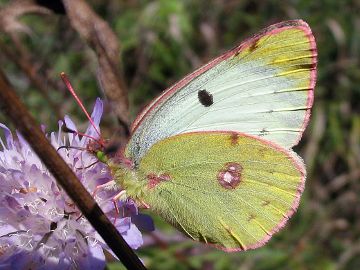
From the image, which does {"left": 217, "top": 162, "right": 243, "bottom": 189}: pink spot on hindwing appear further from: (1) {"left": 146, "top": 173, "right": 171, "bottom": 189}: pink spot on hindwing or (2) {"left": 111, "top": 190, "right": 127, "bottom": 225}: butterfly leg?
(2) {"left": 111, "top": 190, "right": 127, "bottom": 225}: butterfly leg

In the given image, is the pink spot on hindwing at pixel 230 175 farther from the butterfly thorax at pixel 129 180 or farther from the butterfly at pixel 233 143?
the butterfly thorax at pixel 129 180

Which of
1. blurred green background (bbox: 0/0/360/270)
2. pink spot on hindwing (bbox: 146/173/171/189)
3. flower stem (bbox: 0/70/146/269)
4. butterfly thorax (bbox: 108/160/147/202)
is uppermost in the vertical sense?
flower stem (bbox: 0/70/146/269)

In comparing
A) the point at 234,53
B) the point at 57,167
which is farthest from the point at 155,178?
the point at 57,167

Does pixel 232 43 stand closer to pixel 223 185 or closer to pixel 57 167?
pixel 223 185

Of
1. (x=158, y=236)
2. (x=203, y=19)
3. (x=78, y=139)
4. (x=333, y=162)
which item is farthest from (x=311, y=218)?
(x=78, y=139)

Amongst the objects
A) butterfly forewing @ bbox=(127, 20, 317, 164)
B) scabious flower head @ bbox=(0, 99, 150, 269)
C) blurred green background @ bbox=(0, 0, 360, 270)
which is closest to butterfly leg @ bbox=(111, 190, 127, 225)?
scabious flower head @ bbox=(0, 99, 150, 269)

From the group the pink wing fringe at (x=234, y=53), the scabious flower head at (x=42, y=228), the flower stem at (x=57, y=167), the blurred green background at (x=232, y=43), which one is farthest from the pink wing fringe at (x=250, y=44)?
the blurred green background at (x=232, y=43)

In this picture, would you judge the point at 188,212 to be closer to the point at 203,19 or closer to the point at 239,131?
the point at 239,131
